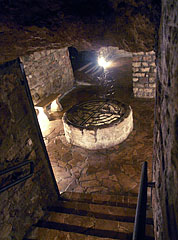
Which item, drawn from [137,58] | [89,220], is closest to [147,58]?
[137,58]

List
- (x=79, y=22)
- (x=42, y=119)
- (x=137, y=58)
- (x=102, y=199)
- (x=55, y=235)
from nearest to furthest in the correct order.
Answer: (x=79, y=22), (x=55, y=235), (x=102, y=199), (x=42, y=119), (x=137, y=58)

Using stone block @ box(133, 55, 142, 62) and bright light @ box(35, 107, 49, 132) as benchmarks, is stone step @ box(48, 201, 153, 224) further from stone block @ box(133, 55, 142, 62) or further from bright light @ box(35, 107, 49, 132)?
stone block @ box(133, 55, 142, 62)

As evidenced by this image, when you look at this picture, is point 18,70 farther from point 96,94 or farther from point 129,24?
point 96,94

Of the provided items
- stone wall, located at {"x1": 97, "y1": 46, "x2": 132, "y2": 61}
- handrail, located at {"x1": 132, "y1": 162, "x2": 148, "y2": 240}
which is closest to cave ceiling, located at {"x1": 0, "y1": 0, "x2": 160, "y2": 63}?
handrail, located at {"x1": 132, "y1": 162, "x2": 148, "y2": 240}

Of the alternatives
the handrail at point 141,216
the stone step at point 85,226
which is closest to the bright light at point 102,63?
the stone step at point 85,226

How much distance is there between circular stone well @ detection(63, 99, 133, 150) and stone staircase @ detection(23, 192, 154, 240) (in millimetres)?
1609

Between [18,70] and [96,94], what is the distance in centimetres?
567

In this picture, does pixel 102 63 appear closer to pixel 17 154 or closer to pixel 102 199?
pixel 102 199

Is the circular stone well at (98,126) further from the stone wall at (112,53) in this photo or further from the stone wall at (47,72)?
the stone wall at (112,53)

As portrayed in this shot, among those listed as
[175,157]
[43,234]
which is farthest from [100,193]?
[175,157]

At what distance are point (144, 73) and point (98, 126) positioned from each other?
10.6ft

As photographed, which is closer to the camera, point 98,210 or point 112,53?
point 98,210

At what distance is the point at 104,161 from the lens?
4660 mm

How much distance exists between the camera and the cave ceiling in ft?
5.00
